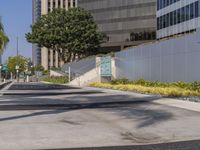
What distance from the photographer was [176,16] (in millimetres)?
70250

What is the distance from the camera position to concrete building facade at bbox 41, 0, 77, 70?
6560 inches

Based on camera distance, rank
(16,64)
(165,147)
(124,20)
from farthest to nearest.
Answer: (16,64) < (124,20) < (165,147)

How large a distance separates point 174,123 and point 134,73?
29.4m

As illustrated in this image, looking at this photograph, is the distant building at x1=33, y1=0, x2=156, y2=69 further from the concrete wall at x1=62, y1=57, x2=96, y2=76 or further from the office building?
the office building

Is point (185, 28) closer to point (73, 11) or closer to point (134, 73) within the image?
point (134, 73)

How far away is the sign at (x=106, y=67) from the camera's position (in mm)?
51781

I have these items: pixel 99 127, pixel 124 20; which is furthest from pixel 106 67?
pixel 124 20

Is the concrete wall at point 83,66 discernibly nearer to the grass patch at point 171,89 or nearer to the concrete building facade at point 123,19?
the grass patch at point 171,89

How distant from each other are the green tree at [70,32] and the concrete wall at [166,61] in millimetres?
41319

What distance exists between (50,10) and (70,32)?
77.1 metres

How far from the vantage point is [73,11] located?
9238 cm

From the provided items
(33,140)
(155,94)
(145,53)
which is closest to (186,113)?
(33,140)

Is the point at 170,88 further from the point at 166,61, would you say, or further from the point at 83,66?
the point at 83,66

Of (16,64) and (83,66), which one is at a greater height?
(16,64)
